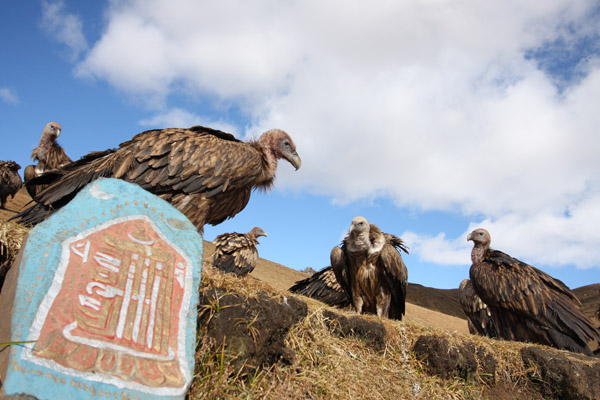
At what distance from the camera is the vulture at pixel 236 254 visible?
38.8 ft

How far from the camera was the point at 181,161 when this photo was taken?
194 inches

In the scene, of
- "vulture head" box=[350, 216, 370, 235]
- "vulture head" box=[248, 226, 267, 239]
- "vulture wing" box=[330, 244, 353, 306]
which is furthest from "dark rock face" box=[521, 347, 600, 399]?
"vulture head" box=[248, 226, 267, 239]

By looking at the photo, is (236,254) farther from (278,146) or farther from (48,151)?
(278,146)

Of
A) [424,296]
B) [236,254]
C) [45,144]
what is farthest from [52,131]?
[424,296]

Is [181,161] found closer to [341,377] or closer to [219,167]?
[219,167]

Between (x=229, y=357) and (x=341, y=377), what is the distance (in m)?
1.08

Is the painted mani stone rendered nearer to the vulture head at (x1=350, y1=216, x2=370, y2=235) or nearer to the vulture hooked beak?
the vulture hooked beak

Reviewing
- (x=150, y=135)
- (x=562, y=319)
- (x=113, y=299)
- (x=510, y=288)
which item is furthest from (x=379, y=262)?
(x=113, y=299)

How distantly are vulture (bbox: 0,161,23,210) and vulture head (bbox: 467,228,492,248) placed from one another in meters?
17.8

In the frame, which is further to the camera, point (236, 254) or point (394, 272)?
point (236, 254)

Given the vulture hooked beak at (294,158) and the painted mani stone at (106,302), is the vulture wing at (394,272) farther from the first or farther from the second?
the painted mani stone at (106,302)

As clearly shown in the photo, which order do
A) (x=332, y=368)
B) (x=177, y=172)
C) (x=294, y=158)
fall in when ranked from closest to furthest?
1. (x=332, y=368)
2. (x=177, y=172)
3. (x=294, y=158)

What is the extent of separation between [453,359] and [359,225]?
2769 millimetres

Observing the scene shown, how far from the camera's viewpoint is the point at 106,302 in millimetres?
2389
